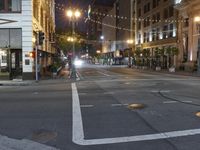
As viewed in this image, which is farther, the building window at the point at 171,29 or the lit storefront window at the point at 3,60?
the building window at the point at 171,29

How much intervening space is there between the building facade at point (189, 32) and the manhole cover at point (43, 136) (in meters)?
39.3

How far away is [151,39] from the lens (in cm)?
7431

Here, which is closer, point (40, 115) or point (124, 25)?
point (40, 115)

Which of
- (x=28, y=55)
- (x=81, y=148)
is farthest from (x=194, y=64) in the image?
(x=81, y=148)

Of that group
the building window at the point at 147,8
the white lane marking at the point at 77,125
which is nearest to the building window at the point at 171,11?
the building window at the point at 147,8

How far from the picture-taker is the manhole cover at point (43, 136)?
7.99 meters

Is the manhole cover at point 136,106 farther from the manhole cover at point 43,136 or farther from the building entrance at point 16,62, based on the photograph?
the building entrance at point 16,62

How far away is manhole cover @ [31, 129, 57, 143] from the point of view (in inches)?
315

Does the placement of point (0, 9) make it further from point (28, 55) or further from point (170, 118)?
point (170, 118)

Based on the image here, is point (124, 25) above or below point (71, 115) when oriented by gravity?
above

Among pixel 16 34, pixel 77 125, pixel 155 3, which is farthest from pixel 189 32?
pixel 77 125

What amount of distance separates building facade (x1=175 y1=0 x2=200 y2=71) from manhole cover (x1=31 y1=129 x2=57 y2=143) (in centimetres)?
3933

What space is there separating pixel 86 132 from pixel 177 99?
23.6ft

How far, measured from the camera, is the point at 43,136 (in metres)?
8.30
